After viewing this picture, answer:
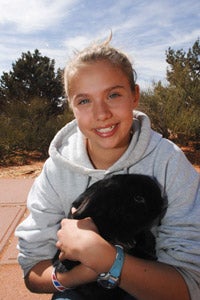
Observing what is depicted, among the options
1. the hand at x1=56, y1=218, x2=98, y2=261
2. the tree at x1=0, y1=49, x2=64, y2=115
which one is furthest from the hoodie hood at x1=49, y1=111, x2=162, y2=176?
the tree at x1=0, y1=49, x2=64, y2=115

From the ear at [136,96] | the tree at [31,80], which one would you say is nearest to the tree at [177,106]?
the ear at [136,96]

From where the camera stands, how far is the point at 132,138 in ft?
5.58

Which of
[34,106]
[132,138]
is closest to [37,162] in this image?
[34,106]

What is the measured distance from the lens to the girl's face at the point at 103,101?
4.99 feet

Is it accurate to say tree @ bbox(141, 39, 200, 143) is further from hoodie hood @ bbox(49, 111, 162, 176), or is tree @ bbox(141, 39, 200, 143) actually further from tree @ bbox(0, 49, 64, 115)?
tree @ bbox(0, 49, 64, 115)

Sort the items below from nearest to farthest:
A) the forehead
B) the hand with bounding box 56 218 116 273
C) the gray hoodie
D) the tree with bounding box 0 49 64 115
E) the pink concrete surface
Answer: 1. the hand with bounding box 56 218 116 273
2. the gray hoodie
3. the forehead
4. the pink concrete surface
5. the tree with bounding box 0 49 64 115

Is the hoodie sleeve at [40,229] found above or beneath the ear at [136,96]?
beneath

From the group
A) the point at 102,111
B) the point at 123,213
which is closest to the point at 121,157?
the point at 102,111

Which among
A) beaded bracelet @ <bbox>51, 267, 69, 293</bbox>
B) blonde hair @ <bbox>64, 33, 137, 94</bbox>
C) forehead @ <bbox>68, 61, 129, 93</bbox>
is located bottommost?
beaded bracelet @ <bbox>51, 267, 69, 293</bbox>

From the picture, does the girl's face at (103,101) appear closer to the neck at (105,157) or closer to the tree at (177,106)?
the neck at (105,157)

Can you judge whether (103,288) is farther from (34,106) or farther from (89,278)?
(34,106)

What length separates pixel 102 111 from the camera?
1523mm

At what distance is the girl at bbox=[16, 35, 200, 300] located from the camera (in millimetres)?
1289

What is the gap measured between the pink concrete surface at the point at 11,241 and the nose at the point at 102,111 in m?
1.21
